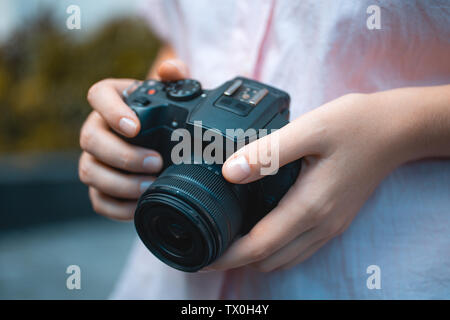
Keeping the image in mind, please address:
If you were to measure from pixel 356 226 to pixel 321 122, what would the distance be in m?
0.16

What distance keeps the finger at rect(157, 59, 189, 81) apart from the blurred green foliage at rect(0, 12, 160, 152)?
155 centimetres

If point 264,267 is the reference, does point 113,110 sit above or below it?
above

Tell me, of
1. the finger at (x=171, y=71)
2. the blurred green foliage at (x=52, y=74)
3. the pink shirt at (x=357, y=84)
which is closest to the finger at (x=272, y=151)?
the pink shirt at (x=357, y=84)

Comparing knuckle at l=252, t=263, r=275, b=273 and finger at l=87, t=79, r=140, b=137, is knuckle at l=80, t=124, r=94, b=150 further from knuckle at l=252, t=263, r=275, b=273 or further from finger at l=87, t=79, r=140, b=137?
knuckle at l=252, t=263, r=275, b=273

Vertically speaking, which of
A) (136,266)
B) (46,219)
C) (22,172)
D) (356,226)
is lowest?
(46,219)

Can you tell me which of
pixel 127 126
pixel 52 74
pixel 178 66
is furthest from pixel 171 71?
pixel 52 74

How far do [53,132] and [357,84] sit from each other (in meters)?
1.87

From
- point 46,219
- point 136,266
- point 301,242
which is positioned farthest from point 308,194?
point 46,219

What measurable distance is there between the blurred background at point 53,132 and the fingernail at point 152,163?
3.91 feet

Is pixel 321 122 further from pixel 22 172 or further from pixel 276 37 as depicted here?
pixel 22 172

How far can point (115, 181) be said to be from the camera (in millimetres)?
544

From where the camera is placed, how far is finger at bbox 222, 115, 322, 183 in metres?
0.42

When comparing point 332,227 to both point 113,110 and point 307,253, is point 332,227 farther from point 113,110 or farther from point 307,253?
point 113,110

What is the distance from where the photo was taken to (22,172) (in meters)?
1.93
